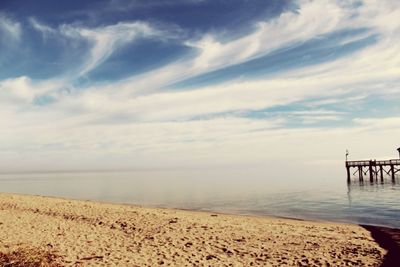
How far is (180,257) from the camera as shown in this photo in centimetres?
1253

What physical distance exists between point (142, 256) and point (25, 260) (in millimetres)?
3856

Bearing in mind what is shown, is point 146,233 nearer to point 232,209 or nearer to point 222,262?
point 222,262

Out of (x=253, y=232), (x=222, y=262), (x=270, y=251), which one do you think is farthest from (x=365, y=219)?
(x=222, y=262)

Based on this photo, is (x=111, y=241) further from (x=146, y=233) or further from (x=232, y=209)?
(x=232, y=209)

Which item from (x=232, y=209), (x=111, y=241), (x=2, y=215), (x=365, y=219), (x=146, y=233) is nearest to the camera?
(x=111, y=241)

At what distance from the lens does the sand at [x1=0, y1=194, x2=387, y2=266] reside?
12148 millimetres

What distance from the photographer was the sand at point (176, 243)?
1215 centimetres

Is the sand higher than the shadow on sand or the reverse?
higher

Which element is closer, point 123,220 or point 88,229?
point 88,229

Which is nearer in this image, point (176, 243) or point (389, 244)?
point (176, 243)

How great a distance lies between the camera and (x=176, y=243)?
48.0 feet

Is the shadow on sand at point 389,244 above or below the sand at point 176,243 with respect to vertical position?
below

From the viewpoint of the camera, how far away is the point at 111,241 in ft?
49.4

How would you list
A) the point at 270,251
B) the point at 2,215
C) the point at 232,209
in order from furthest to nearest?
the point at 232,209
the point at 2,215
the point at 270,251
